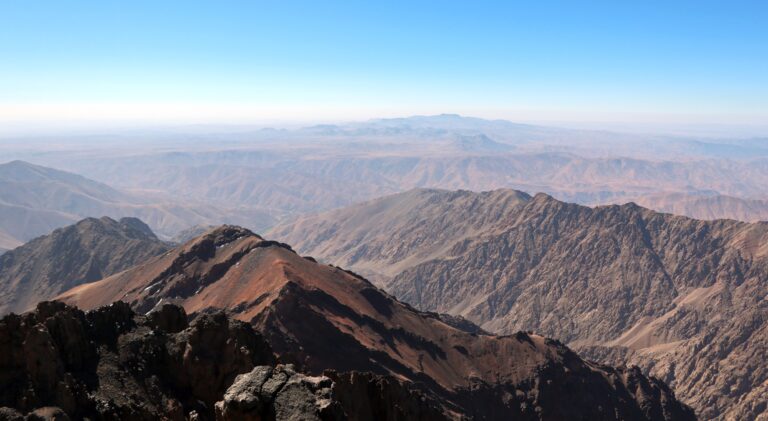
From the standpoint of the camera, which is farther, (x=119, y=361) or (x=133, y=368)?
(x=119, y=361)

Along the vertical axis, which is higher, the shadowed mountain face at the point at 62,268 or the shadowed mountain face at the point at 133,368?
the shadowed mountain face at the point at 133,368

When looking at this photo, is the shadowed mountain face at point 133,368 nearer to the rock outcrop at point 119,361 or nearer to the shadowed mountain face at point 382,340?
the rock outcrop at point 119,361

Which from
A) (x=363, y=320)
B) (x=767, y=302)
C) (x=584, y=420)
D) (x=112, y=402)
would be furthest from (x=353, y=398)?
(x=767, y=302)

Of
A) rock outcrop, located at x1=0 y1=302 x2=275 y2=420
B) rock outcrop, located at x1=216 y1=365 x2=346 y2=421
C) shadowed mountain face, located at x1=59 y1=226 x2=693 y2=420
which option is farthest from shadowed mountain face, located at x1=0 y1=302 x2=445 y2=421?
shadowed mountain face, located at x1=59 y1=226 x2=693 y2=420

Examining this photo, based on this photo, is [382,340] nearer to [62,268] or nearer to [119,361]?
[119,361]

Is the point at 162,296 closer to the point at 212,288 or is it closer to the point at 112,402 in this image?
the point at 212,288

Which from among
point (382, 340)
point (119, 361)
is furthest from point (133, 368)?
point (382, 340)

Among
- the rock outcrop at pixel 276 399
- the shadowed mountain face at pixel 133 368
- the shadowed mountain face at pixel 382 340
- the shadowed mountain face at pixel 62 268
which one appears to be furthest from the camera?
the shadowed mountain face at pixel 62 268

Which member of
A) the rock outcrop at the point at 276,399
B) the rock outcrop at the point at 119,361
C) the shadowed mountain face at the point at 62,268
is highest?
the rock outcrop at the point at 276,399

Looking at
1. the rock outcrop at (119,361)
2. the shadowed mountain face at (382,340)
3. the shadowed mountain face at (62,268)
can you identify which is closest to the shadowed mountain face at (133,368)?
the rock outcrop at (119,361)
